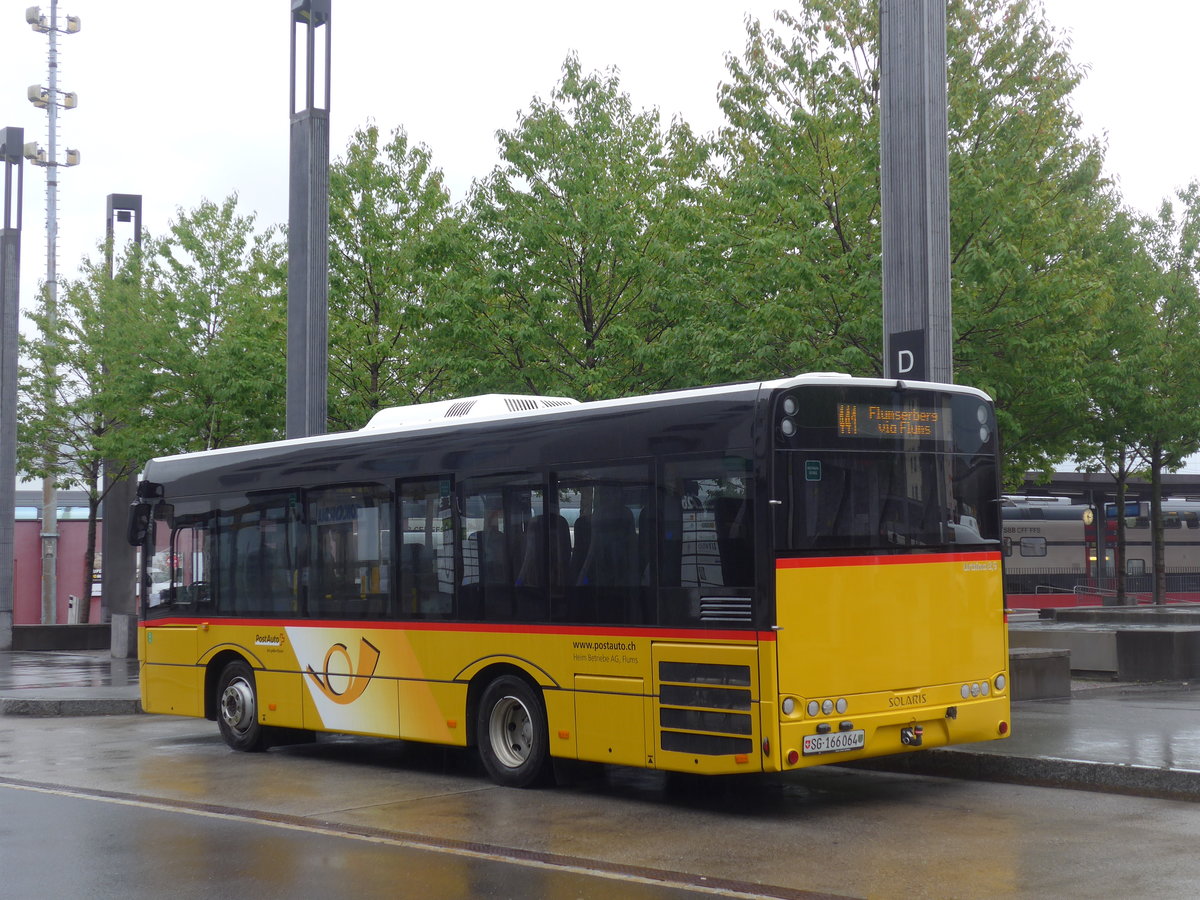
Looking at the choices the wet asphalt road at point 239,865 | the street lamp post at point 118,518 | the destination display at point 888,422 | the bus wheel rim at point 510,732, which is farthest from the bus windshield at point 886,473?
the street lamp post at point 118,518

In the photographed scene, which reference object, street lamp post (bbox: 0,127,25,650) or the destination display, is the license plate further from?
street lamp post (bbox: 0,127,25,650)

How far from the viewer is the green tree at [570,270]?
2362 centimetres

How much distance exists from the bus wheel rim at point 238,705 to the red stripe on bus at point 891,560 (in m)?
6.78

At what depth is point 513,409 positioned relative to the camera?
41.3 ft

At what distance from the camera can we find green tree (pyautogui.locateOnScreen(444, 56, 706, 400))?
23.6 metres

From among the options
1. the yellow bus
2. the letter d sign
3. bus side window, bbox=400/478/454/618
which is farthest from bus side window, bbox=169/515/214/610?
the letter d sign

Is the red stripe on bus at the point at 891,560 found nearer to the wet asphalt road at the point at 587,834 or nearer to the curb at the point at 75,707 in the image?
the wet asphalt road at the point at 587,834

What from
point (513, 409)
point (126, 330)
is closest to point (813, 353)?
point (513, 409)

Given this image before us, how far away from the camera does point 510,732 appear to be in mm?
11750

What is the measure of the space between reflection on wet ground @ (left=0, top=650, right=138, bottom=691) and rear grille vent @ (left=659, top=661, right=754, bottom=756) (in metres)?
13.7

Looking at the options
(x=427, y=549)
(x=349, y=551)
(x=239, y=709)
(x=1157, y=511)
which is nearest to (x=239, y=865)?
(x=427, y=549)

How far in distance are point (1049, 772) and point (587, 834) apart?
384cm

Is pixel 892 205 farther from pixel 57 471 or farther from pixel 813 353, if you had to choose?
pixel 57 471

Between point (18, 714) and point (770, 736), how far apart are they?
507 inches
